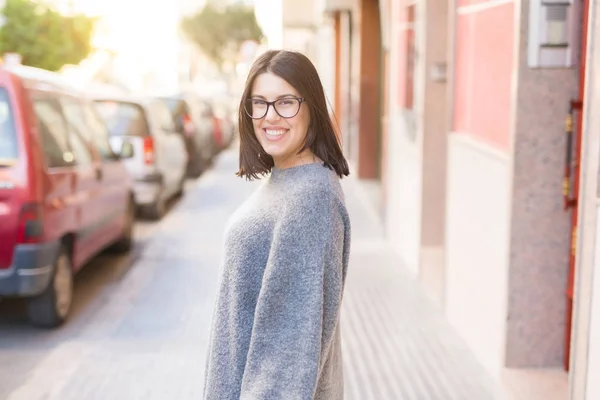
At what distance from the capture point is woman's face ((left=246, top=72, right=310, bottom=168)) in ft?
7.70

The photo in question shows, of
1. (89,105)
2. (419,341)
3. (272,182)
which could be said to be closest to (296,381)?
(272,182)

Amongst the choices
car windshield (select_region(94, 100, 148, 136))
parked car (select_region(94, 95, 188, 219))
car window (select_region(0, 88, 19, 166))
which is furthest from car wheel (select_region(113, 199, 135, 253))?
car window (select_region(0, 88, 19, 166))

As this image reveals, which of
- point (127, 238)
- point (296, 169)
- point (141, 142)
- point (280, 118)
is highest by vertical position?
point (280, 118)

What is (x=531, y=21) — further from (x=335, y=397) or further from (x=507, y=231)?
(x=335, y=397)

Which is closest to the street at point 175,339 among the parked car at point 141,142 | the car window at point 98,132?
the car window at point 98,132

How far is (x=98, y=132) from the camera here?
8.80 meters

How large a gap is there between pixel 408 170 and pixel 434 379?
13.0 feet

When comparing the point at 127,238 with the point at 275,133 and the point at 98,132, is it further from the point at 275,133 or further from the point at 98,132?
the point at 275,133

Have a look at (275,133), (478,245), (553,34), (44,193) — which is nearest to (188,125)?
(44,193)

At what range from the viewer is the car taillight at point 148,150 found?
11648 mm

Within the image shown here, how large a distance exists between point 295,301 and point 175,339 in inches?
173

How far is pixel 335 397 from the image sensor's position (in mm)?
2486

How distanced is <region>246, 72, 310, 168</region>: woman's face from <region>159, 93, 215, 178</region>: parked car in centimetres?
1445

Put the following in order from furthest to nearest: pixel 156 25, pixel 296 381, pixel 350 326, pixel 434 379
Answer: pixel 156 25, pixel 350 326, pixel 434 379, pixel 296 381
